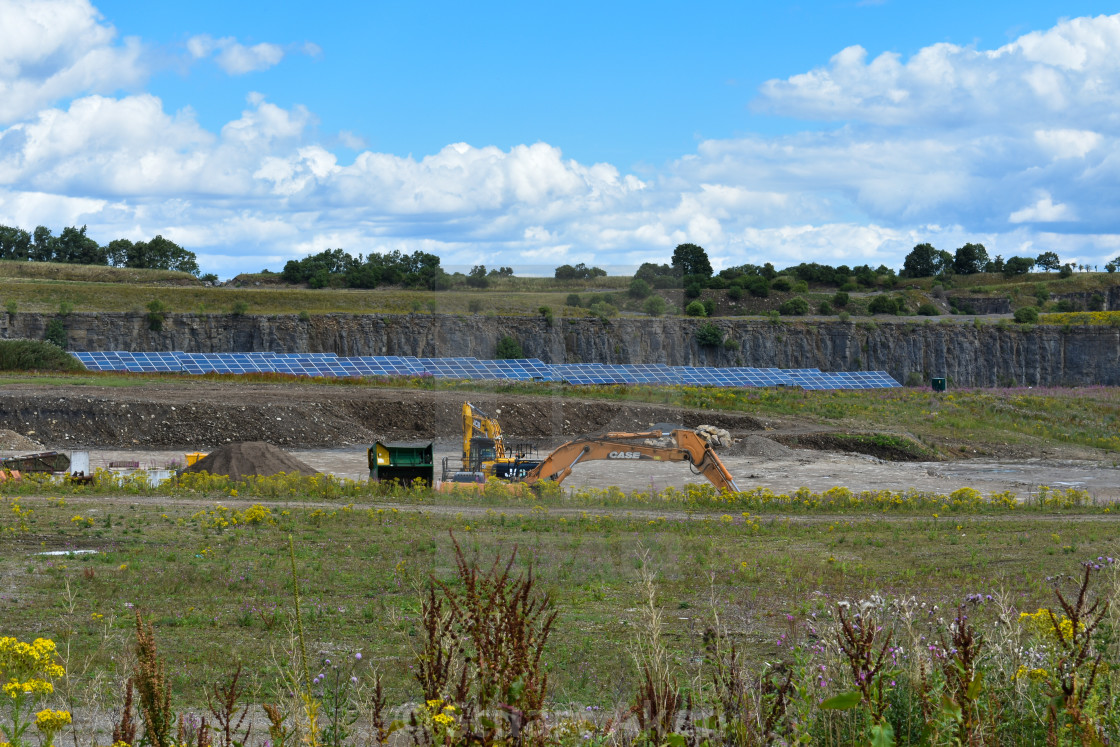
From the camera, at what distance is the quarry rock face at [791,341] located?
7275 centimetres

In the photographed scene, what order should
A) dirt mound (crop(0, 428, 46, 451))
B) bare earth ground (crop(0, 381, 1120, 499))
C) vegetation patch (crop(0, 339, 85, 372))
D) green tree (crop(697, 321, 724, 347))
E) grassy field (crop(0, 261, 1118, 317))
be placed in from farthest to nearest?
grassy field (crop(0, 261, 1118, 317)) < green tree (crop(697, 321, 724, 347)) < vegetation patch (crop(0, 339, 85, 372)) < dirt mound (crop(0, 428, 46, 451)) < bare earth ground (crop(0, 381, 1120, 499))

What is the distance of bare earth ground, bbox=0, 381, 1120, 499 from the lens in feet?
99.9

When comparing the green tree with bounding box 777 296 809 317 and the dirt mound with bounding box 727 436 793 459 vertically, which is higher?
the green tree with bounding box 777 296 809 317

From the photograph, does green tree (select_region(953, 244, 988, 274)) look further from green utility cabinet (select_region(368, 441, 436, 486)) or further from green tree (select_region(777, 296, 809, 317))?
green utility cabinet (select_region(368, 441, 436, 486))

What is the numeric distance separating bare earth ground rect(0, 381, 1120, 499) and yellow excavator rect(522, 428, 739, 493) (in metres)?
6.01

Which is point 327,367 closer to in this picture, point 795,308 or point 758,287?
point 795,308

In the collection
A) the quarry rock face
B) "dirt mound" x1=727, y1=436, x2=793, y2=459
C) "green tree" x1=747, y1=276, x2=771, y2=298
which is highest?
"green tree" x1=747, y1=276, x2=771, y2=298

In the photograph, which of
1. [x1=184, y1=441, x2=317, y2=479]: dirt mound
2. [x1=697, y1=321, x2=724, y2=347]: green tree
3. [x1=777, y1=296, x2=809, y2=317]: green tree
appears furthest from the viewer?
[x1=777, y1=296, x2=809, y2=317]: green tree

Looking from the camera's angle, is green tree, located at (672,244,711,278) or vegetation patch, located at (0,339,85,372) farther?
green tree, located at (672,244,711,278)

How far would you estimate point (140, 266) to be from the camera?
398 ft

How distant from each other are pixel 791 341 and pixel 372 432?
1903 inches

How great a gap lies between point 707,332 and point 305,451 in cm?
4558

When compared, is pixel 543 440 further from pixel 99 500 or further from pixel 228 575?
pixel 228 575

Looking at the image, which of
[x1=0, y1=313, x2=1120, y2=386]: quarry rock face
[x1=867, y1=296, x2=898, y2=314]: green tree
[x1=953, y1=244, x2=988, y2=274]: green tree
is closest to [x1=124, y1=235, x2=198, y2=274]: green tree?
[x1=0, y1=313, x2=1120, y2=386]: quarry rock face
